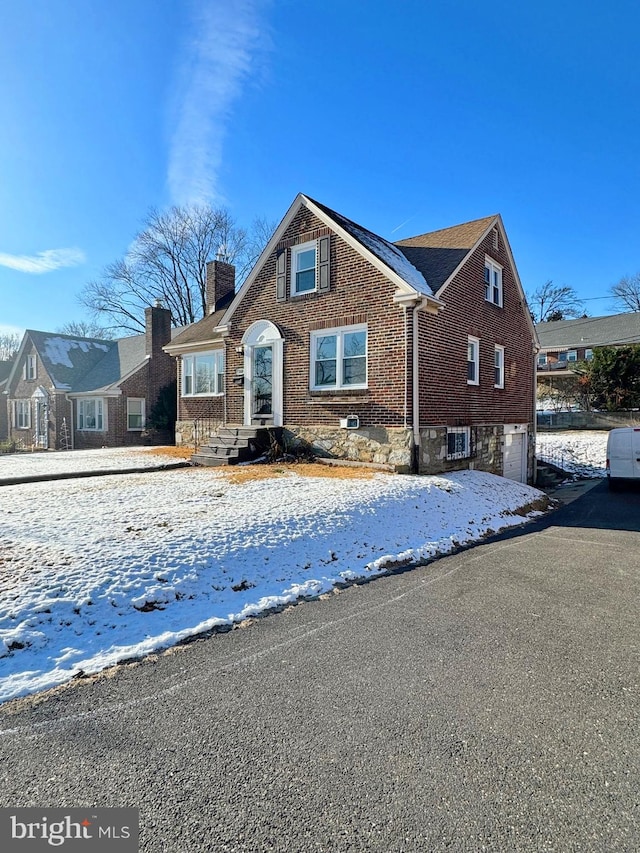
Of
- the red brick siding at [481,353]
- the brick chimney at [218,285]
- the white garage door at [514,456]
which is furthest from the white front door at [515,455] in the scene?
the brick chimney at [218,285]

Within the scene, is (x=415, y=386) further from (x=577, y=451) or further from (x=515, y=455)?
(x=577, y=451)

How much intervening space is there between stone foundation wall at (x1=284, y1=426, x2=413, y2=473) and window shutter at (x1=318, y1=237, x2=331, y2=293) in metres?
3.73

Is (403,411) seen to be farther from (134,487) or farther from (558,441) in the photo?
(558,441)

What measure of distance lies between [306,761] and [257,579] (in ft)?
8.61

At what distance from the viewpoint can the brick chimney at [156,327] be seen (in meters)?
23.3

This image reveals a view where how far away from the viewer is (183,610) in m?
4.21

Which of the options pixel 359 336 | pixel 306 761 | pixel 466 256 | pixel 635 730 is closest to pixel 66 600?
pixel 306 761

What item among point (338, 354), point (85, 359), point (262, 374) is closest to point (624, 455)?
point (338, 354)

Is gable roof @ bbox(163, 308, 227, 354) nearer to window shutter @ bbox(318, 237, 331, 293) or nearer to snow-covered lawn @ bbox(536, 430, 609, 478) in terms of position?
window shutter @ bbox(318, 237, 331, 293)

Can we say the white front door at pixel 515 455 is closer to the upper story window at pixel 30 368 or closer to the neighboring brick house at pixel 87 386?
the neighboring brick house at pixel 87 386

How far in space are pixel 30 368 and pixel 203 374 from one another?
1679 cm

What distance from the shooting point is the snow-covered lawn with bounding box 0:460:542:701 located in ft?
12.1

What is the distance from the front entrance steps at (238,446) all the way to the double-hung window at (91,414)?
12.8 metres

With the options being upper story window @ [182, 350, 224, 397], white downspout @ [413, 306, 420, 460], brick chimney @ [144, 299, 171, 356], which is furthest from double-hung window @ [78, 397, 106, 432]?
white downspout @ [413, 306, 420, 460]
